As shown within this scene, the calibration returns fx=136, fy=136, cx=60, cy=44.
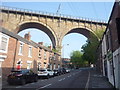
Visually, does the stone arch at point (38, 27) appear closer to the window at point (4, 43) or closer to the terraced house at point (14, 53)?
the terraced house at point (14, 53)

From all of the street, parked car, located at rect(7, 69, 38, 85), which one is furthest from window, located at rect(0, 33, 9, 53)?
the street

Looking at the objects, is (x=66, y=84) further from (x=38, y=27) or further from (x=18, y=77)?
(x=38, y=27)

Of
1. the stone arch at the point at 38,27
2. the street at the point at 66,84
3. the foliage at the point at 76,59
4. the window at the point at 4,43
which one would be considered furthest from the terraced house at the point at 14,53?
the foliage at the point at 76,59

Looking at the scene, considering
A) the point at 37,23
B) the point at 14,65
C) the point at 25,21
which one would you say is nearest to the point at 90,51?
the point at 37,23

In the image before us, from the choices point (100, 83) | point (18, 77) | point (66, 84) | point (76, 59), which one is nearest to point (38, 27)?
point (18, 77)

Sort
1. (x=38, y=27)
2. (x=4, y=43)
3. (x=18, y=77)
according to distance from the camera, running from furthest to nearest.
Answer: (x=38, y=27), (x=4, y=43), (x=18, y=77)

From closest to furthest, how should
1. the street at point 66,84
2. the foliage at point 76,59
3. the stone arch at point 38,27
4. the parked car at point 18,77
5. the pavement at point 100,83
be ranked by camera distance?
the street at point 66,84
the pavement at point 100,83
the parked car at point 18,77
the stone arch at point 38,27
the foliage at point 76,59

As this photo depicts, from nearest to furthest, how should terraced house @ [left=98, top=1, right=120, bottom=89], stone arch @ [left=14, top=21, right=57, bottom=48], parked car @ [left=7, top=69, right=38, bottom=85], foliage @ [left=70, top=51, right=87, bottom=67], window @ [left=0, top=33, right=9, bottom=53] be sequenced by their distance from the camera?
terraced house @ [left=98, top=1, right=120, bottom=89] < parked car @ [left=7, top=69, right=38, bottom=85] < window @ [left=0, top=33, right=9, bottom=53] < stone arch @ [left=14, top=21, right=57, bottom=48] < foliage @ [left=70, top=51, right=87, bottom=67]

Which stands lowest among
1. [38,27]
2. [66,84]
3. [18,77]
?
[66,84]

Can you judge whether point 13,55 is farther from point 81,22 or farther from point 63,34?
point 81,22

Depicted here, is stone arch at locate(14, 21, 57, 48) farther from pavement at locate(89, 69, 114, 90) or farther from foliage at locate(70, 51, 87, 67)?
foliage at locate(70, 51, 87, 67)

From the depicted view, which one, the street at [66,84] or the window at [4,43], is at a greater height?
the window at [4,43]

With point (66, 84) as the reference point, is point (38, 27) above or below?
above

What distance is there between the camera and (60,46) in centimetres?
4762
